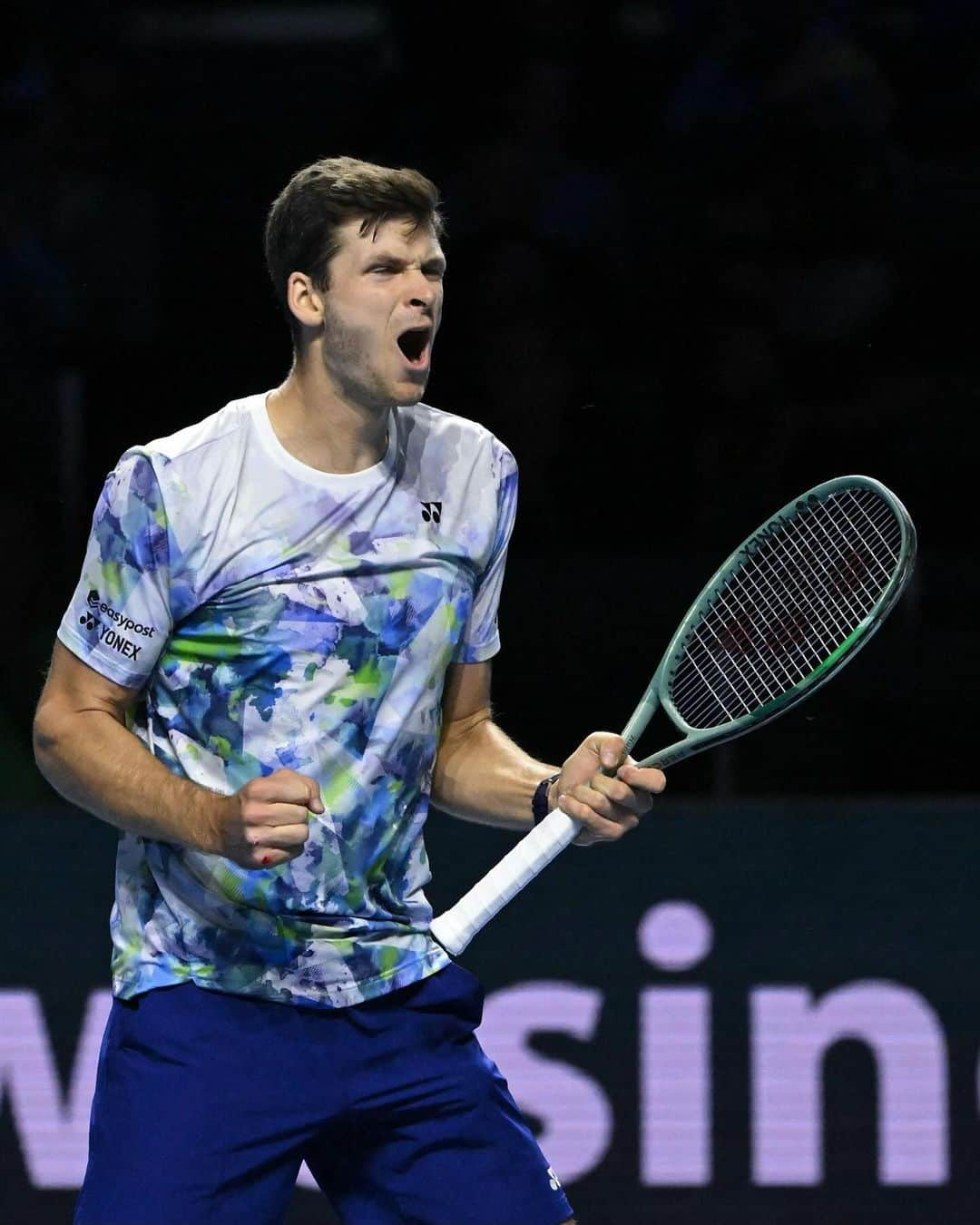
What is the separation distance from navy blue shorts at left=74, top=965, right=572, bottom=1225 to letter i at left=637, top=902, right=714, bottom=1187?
4.97ft

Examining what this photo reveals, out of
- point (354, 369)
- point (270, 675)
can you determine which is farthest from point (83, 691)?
point (354, 369)

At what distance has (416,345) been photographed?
2875mm

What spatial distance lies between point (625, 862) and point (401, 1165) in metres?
1.63

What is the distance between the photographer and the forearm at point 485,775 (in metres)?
3.04

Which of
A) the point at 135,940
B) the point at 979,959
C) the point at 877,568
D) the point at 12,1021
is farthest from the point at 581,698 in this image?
the point at 135,940

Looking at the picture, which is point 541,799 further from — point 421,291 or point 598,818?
point 421,291

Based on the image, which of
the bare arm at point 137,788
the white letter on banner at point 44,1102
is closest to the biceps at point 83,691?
the bare arm at point 137,788

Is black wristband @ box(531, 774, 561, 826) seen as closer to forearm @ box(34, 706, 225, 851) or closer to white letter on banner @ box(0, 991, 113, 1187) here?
forearm @ box(34, 706, 225, 851)

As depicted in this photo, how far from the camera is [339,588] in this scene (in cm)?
287

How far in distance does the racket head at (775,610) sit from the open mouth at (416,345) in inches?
21.9

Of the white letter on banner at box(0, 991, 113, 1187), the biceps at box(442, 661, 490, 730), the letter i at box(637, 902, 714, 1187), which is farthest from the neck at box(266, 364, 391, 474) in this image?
the white letter on banner at box(0, 991, 113, 1187)

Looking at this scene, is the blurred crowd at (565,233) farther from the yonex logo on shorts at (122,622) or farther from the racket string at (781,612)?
the yonex logo on shorts at (122,622)

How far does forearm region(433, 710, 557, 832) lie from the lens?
9.98 feet

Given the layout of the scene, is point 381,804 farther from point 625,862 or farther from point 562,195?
point 562,195
